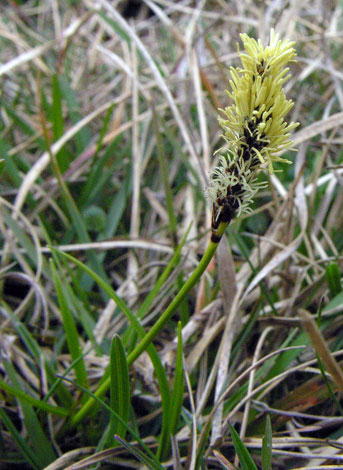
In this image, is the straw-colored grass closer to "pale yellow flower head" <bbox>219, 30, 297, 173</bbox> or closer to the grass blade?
the grass blade

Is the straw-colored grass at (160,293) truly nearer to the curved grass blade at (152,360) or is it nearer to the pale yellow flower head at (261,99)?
the curved grass blade at (152,360)

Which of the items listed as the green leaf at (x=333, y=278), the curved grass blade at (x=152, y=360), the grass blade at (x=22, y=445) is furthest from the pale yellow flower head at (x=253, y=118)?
the grass blade at (x=22, y=445)

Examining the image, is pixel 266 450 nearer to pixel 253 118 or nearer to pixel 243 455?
pixel 243 455

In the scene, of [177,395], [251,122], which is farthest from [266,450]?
[251,122]

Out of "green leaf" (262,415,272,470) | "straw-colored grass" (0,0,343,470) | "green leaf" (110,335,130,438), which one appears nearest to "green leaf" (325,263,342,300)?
"straw-colored grass" (0,0,343,470)

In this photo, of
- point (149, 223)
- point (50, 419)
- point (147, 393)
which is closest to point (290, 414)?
point (147, 393)
